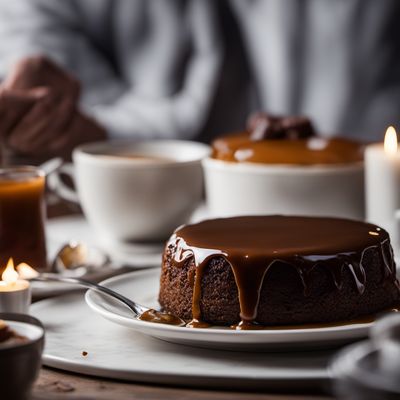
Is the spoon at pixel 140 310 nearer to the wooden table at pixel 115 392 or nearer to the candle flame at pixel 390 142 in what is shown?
the wooden table at pixel 115 392

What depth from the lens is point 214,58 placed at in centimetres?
285

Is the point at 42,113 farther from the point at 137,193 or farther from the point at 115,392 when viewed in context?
the point at 115,392

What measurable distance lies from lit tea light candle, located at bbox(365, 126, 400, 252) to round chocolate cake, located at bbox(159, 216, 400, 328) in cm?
39

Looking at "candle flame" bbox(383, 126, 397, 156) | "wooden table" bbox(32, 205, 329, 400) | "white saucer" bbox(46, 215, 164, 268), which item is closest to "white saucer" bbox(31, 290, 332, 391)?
"wooden table" bbox(32, 205, 329, 400)

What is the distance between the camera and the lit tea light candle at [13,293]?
1026 mm

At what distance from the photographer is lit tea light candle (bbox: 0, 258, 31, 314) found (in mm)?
1026

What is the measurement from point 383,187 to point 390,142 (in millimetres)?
104

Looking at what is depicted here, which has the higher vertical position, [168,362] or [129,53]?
[129,53]

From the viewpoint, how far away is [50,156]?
2.06 metres

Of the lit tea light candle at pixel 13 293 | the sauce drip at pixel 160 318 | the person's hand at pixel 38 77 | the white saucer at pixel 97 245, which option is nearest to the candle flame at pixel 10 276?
the lit tea light candle at pixel 13 293

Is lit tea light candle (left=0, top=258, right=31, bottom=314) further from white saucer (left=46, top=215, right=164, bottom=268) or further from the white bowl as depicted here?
the white bowl

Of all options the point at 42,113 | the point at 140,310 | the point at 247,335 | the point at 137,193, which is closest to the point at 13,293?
the point at 140,310

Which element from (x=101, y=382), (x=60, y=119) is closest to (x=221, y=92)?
(x=60, y=119)

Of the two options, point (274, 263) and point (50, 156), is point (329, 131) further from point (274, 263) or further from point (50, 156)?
point (274, 263)
